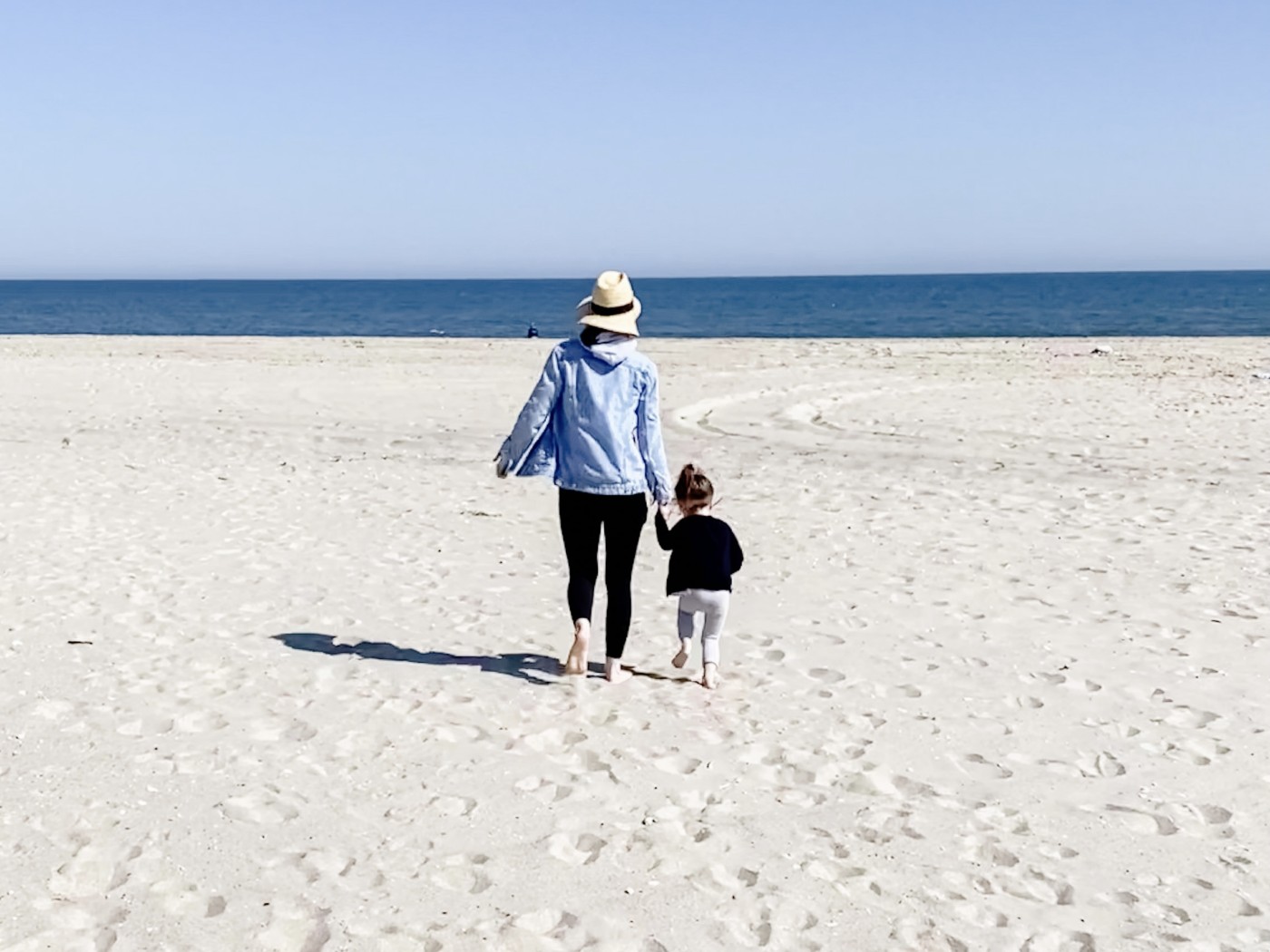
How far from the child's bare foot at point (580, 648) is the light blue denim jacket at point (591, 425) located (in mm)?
682

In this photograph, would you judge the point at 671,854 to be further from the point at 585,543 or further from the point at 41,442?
the point at 41,442

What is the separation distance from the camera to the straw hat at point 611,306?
543 cm

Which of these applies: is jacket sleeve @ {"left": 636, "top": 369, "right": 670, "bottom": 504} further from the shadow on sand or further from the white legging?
Answer: the shadow on sand

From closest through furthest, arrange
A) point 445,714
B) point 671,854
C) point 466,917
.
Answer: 1. point 466,917
2. point 671,854
3. point 445,714

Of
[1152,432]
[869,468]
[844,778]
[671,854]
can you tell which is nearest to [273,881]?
[671,854]

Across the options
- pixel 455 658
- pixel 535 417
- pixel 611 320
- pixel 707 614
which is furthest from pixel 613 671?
pixel 611 320

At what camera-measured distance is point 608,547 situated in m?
5.79

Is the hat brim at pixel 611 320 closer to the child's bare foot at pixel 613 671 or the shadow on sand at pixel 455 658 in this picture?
the child's bare foot at pixel 613 671

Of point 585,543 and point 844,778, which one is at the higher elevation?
point 585,543

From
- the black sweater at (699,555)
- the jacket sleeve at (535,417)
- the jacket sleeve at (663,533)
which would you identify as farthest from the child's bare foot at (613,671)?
the jacket sleeve at (535,417)

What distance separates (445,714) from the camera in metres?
5.38

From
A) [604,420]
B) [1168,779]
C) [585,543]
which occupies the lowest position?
[1168,779]

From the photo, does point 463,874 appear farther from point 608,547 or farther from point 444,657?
point 444,657

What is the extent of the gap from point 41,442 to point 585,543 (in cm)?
1050
